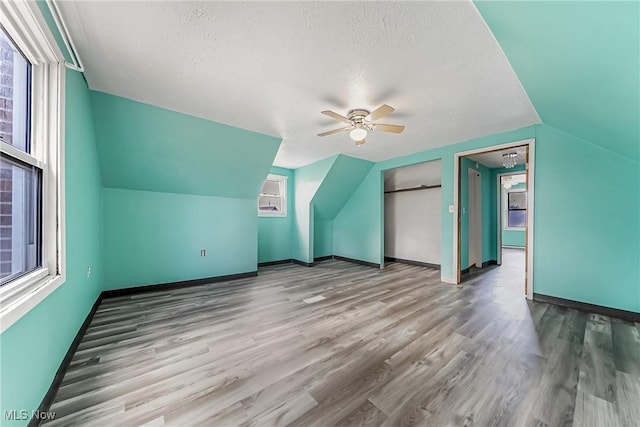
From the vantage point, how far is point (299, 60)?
1866 millimetres

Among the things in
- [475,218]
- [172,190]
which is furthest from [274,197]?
[475,218]

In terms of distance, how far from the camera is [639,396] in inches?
57.1

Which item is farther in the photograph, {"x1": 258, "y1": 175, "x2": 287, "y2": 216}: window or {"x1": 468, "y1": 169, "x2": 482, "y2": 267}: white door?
{"x1": 258, "y1": 175, "x2": 287, "y2": 216}: window

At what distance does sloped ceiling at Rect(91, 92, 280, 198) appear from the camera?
2680mm

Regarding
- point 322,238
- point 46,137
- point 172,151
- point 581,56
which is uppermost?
point 581,56

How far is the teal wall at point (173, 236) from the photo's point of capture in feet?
10.9

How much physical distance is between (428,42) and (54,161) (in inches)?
104

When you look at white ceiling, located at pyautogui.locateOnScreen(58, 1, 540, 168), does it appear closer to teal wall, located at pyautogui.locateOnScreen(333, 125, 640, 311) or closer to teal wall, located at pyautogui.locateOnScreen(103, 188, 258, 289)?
teal wall, located at pyautogui.locateOnScreen(333, 125, 640, 311)

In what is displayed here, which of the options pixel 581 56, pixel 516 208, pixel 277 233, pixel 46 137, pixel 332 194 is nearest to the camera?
pixel 46 137

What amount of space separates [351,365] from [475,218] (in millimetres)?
4648

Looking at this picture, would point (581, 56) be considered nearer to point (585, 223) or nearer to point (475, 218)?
point (585, 223)

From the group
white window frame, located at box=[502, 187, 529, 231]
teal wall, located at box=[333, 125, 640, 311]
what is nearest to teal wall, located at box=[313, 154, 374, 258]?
teal wall, located at box=[333, 125, 640, 311]

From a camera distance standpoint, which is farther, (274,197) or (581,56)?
(274,197)
